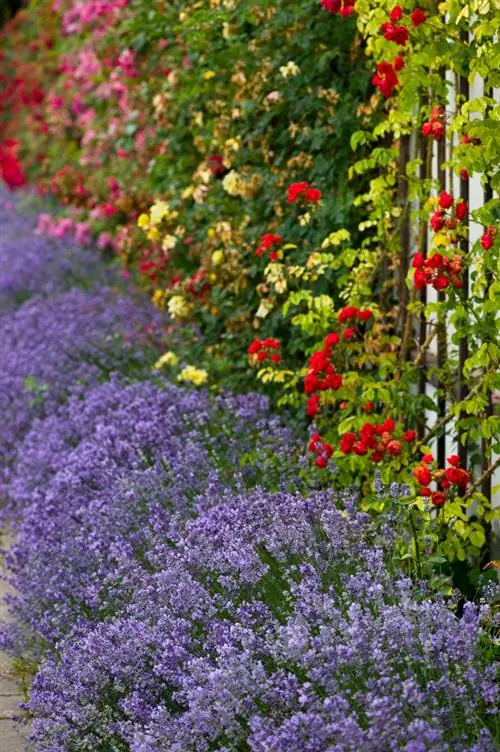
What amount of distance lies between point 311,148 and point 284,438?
1311 mm

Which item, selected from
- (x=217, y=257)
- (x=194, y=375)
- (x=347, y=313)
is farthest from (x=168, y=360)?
(x=347, y=313)

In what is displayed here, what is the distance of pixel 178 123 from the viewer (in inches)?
266

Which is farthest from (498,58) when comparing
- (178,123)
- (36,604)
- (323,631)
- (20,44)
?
(20,44)

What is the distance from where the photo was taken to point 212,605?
3.21m

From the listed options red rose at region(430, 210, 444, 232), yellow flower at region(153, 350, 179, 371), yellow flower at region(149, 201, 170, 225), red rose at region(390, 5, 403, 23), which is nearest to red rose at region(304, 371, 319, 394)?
red rose at region(430, 210, 444, 232)

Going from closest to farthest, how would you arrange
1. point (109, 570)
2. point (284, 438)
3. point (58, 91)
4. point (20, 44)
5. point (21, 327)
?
1. point (109, 570)
2. point (284, 438)
3. point (21, 327)
4. point (58, 91)
5. point (20, 44)

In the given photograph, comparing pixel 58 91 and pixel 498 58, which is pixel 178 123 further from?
pixel 58 91

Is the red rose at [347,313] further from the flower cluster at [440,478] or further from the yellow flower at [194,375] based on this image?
the yellow flower at [194,375]

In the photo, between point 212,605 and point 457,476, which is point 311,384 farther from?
point 212,605

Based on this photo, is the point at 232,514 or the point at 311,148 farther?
the point at 311,148

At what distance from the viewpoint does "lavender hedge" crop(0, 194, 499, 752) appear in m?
2.62

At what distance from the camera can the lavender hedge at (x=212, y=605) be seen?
262cm

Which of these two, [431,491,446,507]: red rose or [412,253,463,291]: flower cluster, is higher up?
[412,253,463,291]: flower cluster

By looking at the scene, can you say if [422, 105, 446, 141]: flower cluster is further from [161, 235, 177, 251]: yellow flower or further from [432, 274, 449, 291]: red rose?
[161, 235, 177, 251]: yellow flower
